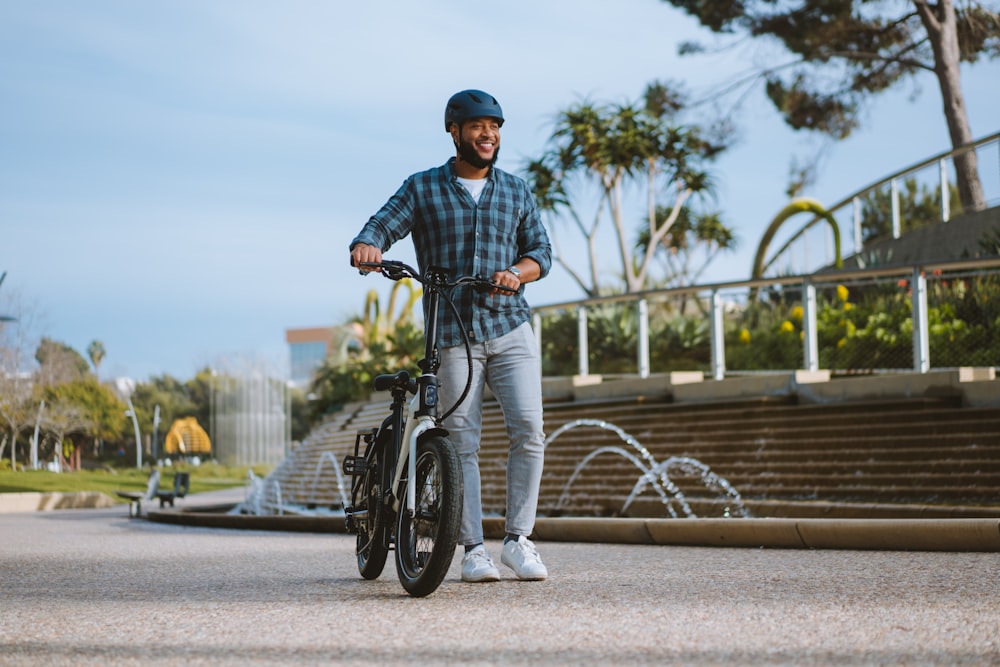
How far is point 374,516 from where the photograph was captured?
19.2 ft

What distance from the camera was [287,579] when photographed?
634cm

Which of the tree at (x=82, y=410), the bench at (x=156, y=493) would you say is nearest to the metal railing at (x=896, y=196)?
the bench at (x=156, y=493)

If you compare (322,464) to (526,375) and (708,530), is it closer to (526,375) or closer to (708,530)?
(708,530)

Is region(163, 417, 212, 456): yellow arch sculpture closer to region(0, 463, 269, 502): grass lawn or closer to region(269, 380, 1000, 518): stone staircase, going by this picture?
region(0, 463, 269, 502): grass lawn

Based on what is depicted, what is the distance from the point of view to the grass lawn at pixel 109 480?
33081 mm

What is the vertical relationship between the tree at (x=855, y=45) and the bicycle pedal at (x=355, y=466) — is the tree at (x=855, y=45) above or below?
above

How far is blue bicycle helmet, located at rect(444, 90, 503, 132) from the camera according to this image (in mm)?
5652

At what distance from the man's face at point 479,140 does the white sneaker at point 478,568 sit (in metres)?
1.73

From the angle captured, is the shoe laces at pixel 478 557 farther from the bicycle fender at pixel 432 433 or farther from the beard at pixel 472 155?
the beard at pixel 472 155

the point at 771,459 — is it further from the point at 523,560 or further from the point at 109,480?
the point at 109,480

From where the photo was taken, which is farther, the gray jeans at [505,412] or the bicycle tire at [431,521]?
the gray jeans at [505,412]

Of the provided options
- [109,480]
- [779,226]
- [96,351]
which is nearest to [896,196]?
[779,226]

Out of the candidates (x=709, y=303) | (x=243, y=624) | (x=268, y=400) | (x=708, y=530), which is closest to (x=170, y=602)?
(x=243, y=624)

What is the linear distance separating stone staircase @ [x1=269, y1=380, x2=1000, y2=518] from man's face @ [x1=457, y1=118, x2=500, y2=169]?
→ 15.7 feet
